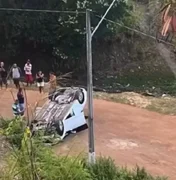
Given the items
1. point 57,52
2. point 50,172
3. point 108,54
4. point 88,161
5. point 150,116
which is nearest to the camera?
point 50,172

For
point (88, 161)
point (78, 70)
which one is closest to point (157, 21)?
point (78, 70)

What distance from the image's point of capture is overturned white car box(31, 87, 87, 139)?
51.1ft

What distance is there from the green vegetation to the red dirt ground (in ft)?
7.31

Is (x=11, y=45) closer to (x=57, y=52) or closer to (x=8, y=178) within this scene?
(x=57, y=52)

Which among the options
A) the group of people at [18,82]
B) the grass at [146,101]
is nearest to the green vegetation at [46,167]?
the group of people at [18,82]

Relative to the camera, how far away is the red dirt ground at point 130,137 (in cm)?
1488

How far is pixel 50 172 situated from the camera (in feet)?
30.5

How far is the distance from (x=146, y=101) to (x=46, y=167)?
11.6 m

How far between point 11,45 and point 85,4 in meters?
4.48

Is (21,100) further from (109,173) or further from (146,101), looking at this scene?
(146,101)

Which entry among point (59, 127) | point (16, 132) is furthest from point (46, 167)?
point (59, 127)

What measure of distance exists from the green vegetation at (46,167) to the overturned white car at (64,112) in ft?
10.3

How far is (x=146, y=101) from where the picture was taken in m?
20.6

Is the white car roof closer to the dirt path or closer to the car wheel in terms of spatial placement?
the car wheel
